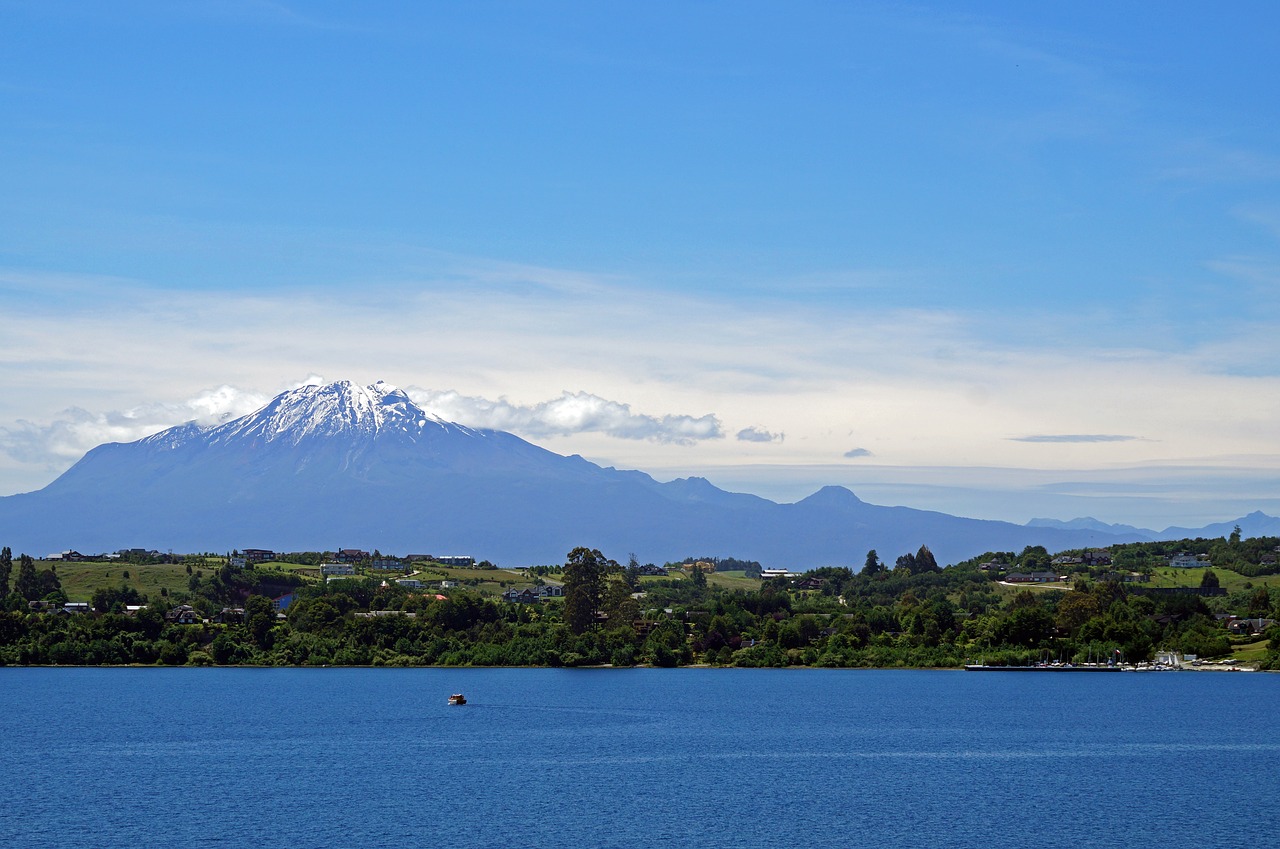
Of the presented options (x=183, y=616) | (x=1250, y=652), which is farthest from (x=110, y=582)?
(x=1250, y=652)

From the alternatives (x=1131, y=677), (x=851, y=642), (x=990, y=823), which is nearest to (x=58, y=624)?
(x=851, y=642)

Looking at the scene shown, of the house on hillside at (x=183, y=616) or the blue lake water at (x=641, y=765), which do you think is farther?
the house on hillside at (x=183, y=616)

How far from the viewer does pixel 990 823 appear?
63.7 meters

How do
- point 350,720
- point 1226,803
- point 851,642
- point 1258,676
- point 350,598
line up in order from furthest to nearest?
point 350,598 → point 851,642 → point 1258,676 → point 350,720 → point 1226,803

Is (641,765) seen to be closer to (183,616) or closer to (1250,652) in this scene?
(1250,652)

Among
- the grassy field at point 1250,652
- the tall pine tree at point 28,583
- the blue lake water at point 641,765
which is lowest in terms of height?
the blue lake water at point 641,765

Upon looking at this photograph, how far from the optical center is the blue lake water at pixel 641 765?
61969 mm

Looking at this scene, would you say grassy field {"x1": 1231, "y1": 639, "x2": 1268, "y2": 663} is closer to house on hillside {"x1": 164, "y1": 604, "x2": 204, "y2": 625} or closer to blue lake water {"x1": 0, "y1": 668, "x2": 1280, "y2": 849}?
blue lake water {"x1": 0, "y1": 668, "x2": 1280, "y2": 849}

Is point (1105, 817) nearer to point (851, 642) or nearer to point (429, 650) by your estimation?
point (851, 642)

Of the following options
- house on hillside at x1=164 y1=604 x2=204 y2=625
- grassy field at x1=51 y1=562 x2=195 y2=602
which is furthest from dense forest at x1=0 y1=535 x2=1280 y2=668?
grassy field at x1=51 y1=562 x2=195 y2=602

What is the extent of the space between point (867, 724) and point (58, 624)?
99.0 metres

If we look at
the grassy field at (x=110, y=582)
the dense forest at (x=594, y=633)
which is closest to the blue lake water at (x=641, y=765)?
the dense forest at (x=594, y=633)

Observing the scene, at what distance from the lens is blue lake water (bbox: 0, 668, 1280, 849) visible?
61969 millimetres

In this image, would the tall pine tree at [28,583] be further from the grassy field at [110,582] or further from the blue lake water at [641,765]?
the blue lake water at [641,765]
